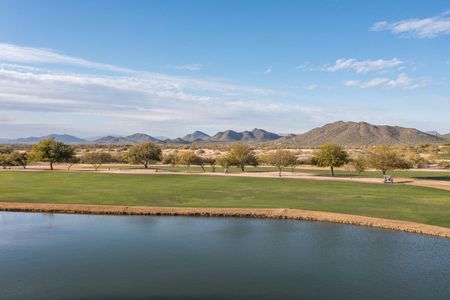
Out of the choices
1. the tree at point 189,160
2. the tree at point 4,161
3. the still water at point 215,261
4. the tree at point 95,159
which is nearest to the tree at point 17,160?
the tree at point 4,161

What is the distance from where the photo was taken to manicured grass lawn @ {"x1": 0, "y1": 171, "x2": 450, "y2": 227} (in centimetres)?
5506

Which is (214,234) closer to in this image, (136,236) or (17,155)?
(136,236)

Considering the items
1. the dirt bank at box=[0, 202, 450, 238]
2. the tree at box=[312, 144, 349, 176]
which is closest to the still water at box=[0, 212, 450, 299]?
the dirt bank at box=[0, 202, 450, 238]

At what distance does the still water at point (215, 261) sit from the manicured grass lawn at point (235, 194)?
8065 millimetres

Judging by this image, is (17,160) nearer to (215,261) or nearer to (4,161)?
(4,161)

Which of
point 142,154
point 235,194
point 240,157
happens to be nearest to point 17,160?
point 142,154

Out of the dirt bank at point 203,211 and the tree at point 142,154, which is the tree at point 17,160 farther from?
the dirt bank at point 203,211

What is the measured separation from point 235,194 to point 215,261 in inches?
1217

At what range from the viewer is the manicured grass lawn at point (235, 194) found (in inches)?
2168

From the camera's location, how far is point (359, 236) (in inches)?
1703

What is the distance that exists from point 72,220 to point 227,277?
2603 cm

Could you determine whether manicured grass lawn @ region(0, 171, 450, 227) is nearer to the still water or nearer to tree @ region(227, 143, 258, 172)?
the still water

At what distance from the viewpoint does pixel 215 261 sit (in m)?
34.9

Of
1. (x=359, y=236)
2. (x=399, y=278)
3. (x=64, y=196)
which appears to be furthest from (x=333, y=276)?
(x=64, y=196)
